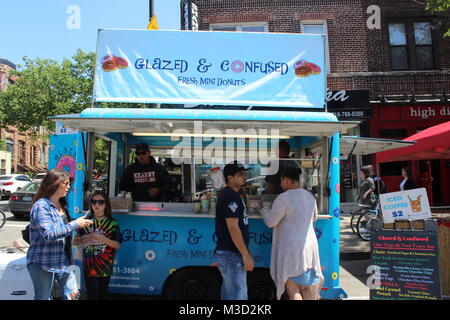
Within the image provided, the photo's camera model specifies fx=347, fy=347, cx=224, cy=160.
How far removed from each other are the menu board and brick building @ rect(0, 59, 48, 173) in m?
33.6

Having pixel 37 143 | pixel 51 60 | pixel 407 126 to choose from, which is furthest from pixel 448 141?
pixel 37 143

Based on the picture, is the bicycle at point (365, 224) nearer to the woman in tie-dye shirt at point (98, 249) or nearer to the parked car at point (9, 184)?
the woman in tie-dye shirt at point (98, 249)

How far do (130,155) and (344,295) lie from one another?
3.96 meters

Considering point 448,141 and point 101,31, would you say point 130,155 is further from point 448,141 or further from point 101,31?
point 448,141

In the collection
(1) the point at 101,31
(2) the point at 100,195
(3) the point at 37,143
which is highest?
(3) the point at 37,143

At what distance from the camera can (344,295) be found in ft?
13.5

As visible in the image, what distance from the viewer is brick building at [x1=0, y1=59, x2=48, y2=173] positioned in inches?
1283

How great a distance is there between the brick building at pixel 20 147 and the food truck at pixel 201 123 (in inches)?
1240

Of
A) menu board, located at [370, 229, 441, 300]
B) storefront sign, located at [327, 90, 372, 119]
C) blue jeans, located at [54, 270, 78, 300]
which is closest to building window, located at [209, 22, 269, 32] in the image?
storefront sign, located at [327, 90, 372, 119]

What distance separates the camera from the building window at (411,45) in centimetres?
1359

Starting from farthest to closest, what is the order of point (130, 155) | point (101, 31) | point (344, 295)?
point (130, 155)
point (101, 31)
point (344, 295)

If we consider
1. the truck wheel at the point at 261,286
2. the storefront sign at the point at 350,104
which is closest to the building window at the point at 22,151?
the storefront sign at the point at 350,104
